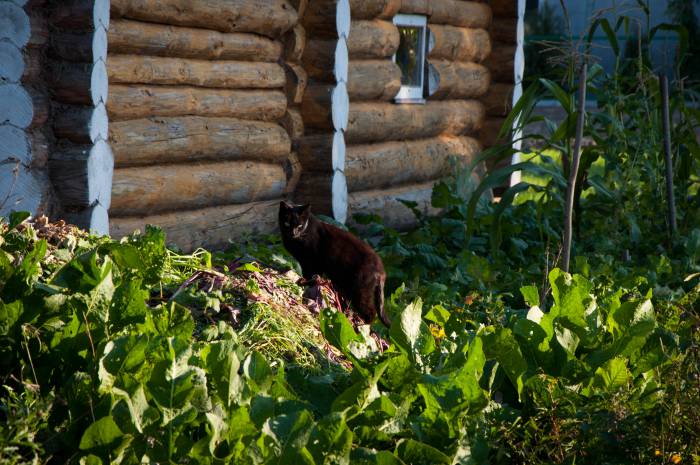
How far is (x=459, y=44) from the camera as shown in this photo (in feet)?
33.3

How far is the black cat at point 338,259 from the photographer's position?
5219mm

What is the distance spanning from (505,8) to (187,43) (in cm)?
539

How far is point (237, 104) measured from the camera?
23.3 ft

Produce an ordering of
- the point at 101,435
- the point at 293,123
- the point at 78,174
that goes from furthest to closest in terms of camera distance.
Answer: the point at 293,123
the point at 78,174
the point at 101,435

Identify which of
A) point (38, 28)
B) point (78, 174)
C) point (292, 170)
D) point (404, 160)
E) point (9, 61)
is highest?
point (38, 28)

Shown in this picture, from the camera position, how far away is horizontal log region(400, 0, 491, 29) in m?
9.33

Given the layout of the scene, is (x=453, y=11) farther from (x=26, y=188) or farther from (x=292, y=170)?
(x=26, y=188)

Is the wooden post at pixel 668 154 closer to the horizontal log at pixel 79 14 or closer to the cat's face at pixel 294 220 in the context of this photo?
the cat's face at pixel 294 220

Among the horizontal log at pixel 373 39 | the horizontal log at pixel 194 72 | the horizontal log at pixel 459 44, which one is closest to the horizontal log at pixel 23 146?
the horizontal log at pixel 194 72

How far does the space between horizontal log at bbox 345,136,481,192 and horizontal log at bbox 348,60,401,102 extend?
1.45 feet

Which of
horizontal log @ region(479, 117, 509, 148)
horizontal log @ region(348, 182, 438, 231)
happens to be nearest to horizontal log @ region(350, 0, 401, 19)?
horizontal log @ region(348, 182, 438, 231)

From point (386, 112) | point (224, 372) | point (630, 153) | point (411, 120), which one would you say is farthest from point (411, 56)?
point (224, 372)

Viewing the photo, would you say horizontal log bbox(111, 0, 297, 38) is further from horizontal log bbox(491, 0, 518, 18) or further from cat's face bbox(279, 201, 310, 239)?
horizontal log bbox(491, 0, 518, 18)

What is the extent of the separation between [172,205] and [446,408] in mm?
4426
